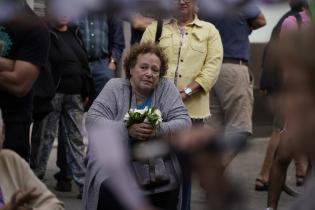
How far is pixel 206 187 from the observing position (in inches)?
80.3

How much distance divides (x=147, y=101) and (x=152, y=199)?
0.67 metres

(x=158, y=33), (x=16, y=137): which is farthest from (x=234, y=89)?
(x=16, y=137)

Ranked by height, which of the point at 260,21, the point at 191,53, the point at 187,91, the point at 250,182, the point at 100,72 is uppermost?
the point at 260,21

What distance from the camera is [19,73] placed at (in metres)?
4.69

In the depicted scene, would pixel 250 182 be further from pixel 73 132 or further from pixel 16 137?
pixel 16 137

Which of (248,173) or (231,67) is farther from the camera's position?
(248,173)

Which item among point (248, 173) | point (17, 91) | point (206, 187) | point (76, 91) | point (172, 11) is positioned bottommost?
point (248, 173)

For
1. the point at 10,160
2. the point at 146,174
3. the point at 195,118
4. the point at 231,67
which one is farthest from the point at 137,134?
the point at 231,67

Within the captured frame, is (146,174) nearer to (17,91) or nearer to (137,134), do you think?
(137,134)

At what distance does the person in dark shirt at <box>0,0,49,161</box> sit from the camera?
15.2ft

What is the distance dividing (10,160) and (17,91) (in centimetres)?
79

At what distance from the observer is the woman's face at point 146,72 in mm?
5324

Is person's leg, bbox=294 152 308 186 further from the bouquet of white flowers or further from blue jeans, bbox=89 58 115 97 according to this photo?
the bouquet of white flowers

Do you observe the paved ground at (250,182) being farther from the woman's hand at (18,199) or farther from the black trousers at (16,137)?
the woman's hand at (18,199)
